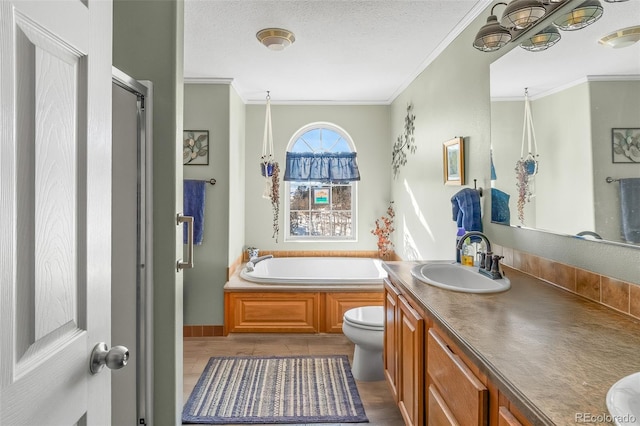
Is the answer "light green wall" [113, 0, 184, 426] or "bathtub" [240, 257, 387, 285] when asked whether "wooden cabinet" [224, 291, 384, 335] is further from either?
"light green wall" [113, 0, 184, 426]

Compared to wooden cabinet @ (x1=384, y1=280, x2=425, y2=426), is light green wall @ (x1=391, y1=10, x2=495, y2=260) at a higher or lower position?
higher

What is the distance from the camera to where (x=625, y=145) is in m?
1.30

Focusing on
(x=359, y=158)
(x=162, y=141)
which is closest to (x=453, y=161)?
(x=162, y=141)

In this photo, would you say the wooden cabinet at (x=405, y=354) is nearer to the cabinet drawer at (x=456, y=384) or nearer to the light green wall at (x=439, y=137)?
the cabinet drawer at (x=456, y=384)

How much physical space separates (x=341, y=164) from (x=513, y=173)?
2.74m

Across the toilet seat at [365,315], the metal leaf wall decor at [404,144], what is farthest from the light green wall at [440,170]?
the toilet seat at [365,315]

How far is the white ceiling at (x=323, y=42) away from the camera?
2270mm

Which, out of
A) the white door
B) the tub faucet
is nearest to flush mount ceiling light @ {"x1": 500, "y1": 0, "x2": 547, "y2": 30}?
the white door

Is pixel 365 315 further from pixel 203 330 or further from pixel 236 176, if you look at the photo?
pixel 236 176

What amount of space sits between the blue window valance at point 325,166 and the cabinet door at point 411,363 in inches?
108

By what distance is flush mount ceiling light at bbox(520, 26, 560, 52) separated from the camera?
1639 mm

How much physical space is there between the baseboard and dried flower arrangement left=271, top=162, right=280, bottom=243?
4.30 ft

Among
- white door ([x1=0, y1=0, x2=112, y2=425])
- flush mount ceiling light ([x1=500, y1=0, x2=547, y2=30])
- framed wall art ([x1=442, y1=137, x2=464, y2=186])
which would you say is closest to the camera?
white door ([x1=0, y1=0, x2=112, y2=425])

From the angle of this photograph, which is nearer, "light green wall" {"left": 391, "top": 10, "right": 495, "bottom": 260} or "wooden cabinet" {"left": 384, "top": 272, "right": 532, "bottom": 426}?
"wooden cabinet" {"left": 384, "top": 272, "right": 532, "bottom": 426}
